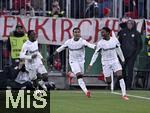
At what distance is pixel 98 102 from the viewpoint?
61.1ft

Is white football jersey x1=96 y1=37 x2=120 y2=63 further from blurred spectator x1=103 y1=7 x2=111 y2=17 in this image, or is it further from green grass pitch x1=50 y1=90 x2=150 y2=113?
blurred spectator x1=103 y1=7 x2=111 y2=17

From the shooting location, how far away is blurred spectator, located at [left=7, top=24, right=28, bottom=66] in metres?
23.2

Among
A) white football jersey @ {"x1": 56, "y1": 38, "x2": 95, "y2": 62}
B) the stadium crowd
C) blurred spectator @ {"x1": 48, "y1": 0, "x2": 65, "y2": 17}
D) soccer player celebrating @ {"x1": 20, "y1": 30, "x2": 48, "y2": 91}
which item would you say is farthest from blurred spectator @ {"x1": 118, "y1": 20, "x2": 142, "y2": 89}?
soccer player celebrating @ {"x1": 20, "y1": 30, "x2": 48, "y2": 91}

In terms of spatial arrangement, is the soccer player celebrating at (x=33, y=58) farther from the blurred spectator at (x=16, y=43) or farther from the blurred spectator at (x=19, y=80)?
the blurred spectator at (x=16, y=43)

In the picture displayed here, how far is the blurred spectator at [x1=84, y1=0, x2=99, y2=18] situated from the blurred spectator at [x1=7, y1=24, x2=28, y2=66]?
2.60m

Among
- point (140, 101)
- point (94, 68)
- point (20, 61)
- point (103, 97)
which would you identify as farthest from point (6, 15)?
point (140, 101)

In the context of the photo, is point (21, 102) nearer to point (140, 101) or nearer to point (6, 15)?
point (140, 101)

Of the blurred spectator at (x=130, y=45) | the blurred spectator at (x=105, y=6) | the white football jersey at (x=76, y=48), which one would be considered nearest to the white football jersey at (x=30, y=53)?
the white football jersey at (x=76, y=48)

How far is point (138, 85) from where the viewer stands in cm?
2469

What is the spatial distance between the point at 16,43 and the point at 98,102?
572 centimetres

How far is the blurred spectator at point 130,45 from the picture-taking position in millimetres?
24266

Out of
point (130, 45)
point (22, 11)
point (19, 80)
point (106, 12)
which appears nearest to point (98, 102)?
point (19, 80)

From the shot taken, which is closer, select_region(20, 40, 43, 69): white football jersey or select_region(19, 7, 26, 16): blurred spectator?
select_region(20, 40, 43, 69): white football jersey

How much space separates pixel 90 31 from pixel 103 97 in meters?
4.58
